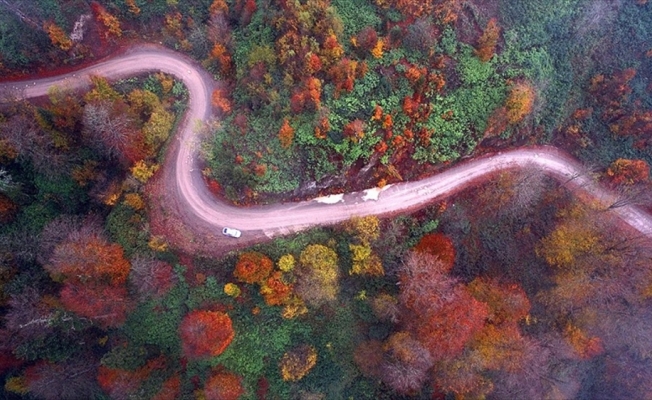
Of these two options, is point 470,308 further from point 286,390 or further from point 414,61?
Result: point 414,61

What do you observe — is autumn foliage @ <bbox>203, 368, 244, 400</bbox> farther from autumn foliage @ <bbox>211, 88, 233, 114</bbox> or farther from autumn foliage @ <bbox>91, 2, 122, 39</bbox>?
autumn foliage @ <bbox>91, 2, 122, 39</bbox>

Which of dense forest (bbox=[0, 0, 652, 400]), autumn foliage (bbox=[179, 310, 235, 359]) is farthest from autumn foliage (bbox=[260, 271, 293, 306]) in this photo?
autumn foliage (bbox=[179, 310, 235, 359])

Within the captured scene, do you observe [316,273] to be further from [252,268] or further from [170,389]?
[170,389]

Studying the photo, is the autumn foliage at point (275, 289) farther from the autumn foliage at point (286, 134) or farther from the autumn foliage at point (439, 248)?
the autumn foliage at point (439, 248)

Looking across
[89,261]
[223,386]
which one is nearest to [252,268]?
[223,386]

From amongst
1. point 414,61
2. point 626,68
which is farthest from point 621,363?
point 414,61

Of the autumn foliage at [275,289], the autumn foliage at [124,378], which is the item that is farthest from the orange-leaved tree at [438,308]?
the autumn foliage at [124,378]
